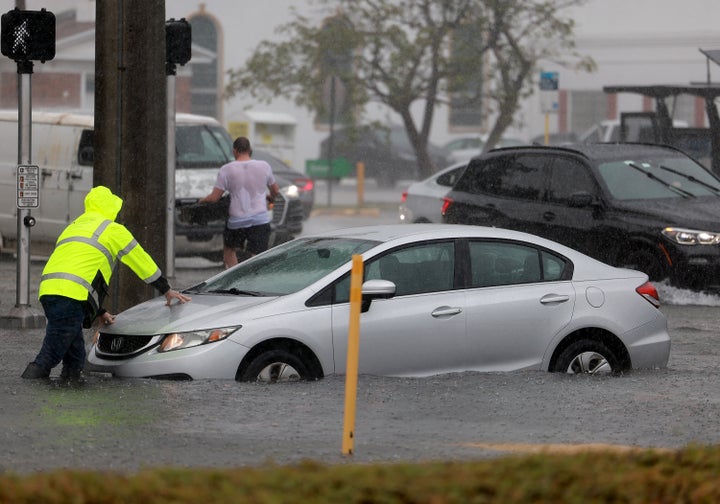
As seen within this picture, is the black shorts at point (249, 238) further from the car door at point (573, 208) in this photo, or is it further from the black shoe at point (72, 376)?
the black shoe at point (72, 376)

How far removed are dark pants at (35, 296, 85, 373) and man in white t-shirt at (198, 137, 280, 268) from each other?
623cm

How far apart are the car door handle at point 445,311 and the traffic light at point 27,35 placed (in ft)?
17.7

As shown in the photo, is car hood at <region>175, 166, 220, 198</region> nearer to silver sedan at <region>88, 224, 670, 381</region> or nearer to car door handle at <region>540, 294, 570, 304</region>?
silver sedan at <region>88, 224, 670, 381</region>

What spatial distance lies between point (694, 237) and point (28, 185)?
6562 mm

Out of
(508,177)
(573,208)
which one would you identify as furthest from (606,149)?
(508,177)

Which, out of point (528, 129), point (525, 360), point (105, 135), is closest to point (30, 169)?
point (105, 135)

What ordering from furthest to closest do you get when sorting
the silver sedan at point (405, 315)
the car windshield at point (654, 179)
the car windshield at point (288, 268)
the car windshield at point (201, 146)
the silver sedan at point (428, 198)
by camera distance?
the car windshield at point (201, 146) → the silver sedan at point (428, 198) → the car windshield at point (654, 179) → the car windshield at point (288, 268) → the silver sedan at point (405, 315)

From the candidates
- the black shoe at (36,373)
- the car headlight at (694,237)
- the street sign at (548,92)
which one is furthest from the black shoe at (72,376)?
the street sign at (548,92)

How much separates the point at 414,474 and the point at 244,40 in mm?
50257

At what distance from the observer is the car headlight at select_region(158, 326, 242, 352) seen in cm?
1047

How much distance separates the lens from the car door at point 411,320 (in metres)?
10.8

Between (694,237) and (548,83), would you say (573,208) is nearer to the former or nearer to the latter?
(694,237)

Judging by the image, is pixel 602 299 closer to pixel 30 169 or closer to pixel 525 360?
pixel 525 360

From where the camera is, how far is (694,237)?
16.5 meters
